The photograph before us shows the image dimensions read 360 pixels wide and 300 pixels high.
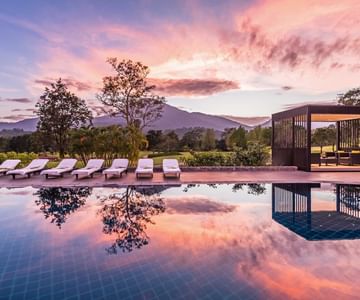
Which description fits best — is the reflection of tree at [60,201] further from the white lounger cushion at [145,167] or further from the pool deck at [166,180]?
the white lounger cushion at [145,167]

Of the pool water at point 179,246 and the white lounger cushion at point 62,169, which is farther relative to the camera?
the white lounger cushion at point 62,169

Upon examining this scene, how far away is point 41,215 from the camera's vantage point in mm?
7211

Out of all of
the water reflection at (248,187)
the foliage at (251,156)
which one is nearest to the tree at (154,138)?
the foliage at (251,156)

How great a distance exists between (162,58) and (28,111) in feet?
39.9

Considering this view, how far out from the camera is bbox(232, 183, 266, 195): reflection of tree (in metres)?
Answer: 9.59

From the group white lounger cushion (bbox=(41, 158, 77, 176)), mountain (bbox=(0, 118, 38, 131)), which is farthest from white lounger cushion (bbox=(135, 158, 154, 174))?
mountain (bbox=(0, 118, 38, 131))

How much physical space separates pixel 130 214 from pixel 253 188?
4.86m

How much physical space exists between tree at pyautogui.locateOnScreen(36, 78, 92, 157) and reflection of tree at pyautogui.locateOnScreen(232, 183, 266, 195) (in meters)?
15.3

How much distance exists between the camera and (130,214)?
725cm

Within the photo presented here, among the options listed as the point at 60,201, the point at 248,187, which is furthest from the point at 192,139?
the point at 60,201

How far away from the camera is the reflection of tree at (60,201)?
→ 727 cm

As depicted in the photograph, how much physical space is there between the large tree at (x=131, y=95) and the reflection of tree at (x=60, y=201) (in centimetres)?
A: 823

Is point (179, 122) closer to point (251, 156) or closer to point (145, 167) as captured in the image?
point (251, 156)

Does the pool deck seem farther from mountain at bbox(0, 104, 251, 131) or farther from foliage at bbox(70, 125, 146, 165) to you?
mountain at bbox(0, 104, 251, 131)
